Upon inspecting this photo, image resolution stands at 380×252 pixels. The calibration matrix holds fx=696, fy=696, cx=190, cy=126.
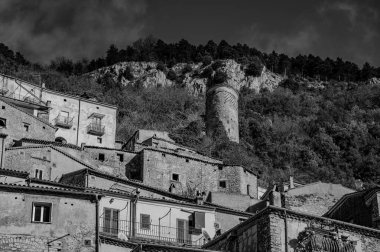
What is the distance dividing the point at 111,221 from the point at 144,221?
2079 millimetres

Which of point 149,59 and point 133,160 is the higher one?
point 149,59

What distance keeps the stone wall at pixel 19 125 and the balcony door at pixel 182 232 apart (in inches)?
654

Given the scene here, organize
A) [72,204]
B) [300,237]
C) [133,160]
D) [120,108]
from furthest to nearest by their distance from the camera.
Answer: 1. [120,108]
2. [133,160]
3. [72,204]
4. [300,237]

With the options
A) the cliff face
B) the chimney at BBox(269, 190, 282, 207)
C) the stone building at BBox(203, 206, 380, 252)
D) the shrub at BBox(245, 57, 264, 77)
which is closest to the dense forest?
the shrub at BBox(245, 57, 264, 77)

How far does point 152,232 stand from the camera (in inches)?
1407

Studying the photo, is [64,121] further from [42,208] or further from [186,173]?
[42,208]

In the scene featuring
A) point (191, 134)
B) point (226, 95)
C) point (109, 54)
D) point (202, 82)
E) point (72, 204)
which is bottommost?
point (72, 204)

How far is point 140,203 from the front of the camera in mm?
36156

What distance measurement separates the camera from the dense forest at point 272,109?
3051 inches

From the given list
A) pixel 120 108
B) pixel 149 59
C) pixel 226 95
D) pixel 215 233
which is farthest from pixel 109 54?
pixel 215 233

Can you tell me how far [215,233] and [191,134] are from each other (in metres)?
39.7

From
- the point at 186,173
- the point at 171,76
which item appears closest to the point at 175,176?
the point at 186,173

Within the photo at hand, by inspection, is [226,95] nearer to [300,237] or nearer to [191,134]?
[191,134]

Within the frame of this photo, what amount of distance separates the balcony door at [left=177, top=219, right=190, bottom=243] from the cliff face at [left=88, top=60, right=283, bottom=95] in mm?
74919
